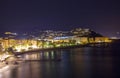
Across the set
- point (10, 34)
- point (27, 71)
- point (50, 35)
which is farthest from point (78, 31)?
point (27, 71)

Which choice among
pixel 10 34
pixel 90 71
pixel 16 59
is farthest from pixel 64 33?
pixel 90 71

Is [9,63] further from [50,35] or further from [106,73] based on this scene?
[50,35]

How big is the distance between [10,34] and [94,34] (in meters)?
45.9

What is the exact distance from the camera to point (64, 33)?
10319 centimetres

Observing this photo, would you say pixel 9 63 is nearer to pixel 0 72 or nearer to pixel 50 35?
pixel 0 72

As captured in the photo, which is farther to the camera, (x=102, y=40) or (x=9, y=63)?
(x=102, y=40)

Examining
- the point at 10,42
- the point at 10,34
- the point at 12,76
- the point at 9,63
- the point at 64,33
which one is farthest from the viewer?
the point at 64,33

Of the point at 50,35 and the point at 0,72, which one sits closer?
the point at 0,72

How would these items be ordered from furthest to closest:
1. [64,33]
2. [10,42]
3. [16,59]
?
[64,33] → [10,42] → [16,59]

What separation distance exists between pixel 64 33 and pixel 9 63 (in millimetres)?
72027

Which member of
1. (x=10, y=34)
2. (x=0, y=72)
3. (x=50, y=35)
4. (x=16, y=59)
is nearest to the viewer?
(x=0, y=72)

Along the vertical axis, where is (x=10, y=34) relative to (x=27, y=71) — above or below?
Result: above

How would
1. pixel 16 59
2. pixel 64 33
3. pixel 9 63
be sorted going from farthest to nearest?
pixel 64 33, pixel 16 59, pixel 9 63

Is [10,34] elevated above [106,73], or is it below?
above
